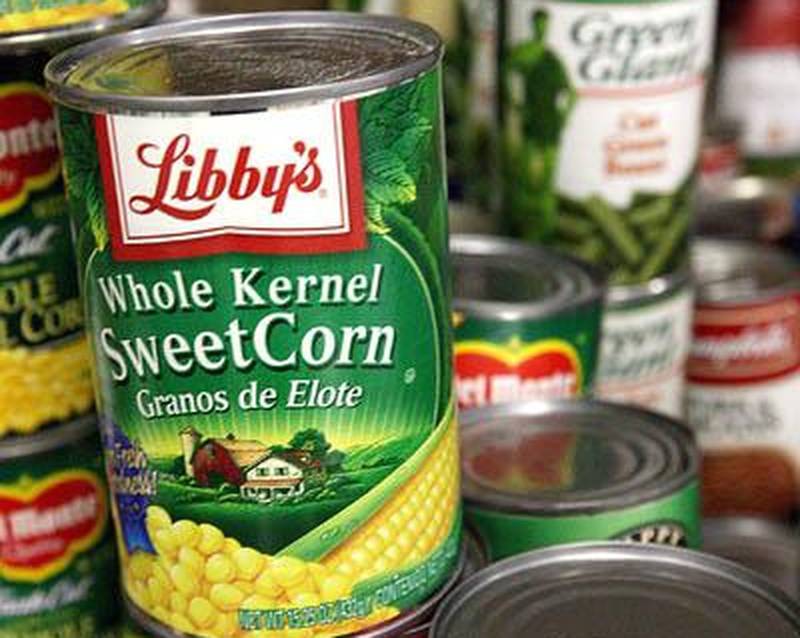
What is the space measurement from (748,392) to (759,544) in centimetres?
22

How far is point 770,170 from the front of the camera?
2447 millimetres

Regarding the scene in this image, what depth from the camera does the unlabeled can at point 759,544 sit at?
6.40 ft

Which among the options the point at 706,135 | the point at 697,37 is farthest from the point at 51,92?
the point at 706,135

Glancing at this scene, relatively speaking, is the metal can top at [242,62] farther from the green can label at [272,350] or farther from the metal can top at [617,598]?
the metal can top at [617,598]

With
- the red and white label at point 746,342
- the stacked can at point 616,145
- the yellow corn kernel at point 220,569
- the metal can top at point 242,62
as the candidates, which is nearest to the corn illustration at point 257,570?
the yellow corn kernel at point 220,569

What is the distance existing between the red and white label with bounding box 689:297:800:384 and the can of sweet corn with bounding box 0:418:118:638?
35.6 inches

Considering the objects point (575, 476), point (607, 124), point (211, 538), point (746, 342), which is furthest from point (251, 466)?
point (746, 342)

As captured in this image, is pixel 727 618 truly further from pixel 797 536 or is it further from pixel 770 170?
pixel 770 170

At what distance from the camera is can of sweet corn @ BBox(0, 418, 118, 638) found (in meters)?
1.29

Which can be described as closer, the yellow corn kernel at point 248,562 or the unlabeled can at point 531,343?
the yellow corn kernel at point 248,562

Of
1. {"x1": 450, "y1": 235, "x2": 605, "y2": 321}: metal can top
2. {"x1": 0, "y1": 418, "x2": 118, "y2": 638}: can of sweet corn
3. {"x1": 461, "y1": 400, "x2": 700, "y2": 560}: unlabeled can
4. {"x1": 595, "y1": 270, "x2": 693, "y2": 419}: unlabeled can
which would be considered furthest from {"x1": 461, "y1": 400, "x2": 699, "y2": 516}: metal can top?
{"x1": 0, "y1": 418, "x2": 118, "y2": 638}: can of sweet corn

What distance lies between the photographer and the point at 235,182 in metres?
0.96

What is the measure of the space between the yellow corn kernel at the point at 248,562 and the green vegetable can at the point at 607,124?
75 cm

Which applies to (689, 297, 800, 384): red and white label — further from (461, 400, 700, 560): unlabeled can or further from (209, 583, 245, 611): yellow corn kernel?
(209, 583, 245, 611): yellow corn kernel
